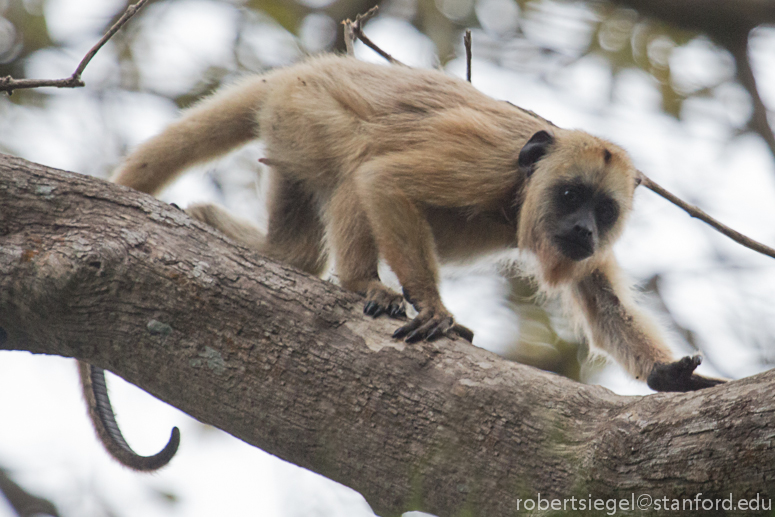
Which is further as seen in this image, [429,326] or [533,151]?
[533,151]

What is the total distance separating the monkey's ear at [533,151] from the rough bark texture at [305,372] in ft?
6.13

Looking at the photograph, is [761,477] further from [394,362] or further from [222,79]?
[222,79]

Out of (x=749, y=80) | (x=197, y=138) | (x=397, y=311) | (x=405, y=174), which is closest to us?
(x=397, y=311)

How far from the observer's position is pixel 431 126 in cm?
546

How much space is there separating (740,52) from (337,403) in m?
5.87

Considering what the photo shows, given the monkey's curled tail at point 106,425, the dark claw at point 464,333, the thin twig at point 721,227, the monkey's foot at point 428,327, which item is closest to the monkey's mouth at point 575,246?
the thin twig at point 721,227

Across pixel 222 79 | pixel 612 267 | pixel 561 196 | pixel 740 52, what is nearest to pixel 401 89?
pixel 561 196

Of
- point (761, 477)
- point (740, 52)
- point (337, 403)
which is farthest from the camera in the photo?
point (740, 52)

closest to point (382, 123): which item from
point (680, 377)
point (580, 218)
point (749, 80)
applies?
point (580, 218)

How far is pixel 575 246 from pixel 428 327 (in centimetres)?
169

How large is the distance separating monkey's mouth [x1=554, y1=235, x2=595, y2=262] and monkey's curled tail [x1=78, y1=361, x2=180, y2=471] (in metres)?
3.22

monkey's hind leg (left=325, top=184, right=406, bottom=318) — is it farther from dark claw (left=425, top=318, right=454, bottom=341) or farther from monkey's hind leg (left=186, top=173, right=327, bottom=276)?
dark claw (left=425, top=318, right=454, bottom=341)

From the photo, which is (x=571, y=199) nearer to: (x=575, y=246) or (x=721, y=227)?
(x=575, y=246)

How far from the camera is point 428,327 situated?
416 centimetres
